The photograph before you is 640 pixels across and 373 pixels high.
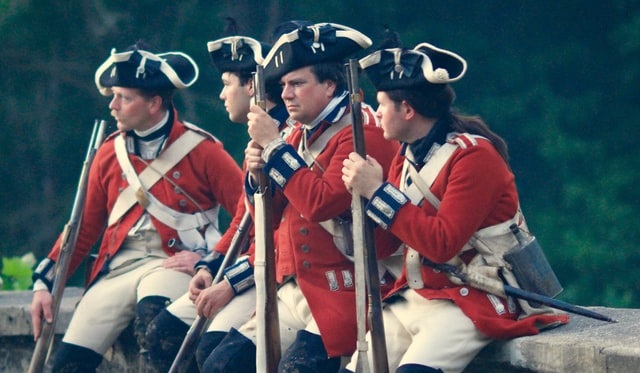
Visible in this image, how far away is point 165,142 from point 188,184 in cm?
22

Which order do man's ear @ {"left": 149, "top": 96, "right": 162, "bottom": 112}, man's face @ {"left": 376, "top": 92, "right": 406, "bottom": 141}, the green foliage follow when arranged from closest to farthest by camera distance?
man's face @ {"left": 376, "top": 92, "right": 406, "bottom": 141} → man's ear @ {"left": 149, "top": 96, "right": 162, "bottom": 112} → the green foliage

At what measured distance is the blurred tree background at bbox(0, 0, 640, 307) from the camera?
12.0 meters

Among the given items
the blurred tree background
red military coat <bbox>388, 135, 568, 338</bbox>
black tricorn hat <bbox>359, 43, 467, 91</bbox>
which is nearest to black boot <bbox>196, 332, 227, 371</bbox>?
red military coat <bbox>388, 135, 568, 338</bbox>

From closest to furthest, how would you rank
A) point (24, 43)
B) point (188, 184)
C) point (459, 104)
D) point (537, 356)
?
point (537, 356) → point (188, 184) → point (459, 104) → point (24, 43)

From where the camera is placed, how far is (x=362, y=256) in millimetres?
5023

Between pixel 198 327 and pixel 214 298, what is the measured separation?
0.17m

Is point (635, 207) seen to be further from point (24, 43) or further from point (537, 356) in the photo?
point (537, 356)

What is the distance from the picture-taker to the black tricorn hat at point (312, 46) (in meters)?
5.43

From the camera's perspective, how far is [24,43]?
12.7m

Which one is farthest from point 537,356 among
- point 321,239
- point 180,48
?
point 180,48

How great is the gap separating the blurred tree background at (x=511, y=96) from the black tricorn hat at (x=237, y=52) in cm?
555

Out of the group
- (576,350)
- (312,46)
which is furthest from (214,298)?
(576,350)

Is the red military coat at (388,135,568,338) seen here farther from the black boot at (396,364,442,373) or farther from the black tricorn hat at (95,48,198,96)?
the black tricorn hat at (95,48,198,96)

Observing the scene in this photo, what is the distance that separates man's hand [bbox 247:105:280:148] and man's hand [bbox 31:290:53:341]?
1751mm
